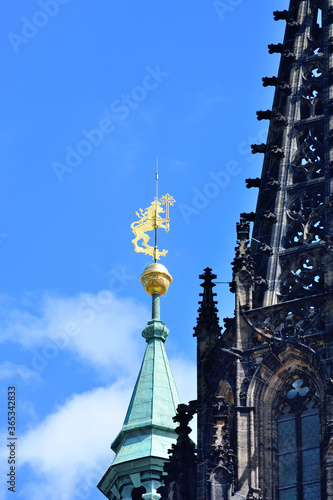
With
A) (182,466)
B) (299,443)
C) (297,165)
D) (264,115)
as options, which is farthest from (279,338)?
(264,115)

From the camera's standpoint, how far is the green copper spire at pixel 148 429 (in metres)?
72.4

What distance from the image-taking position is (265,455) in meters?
62.3

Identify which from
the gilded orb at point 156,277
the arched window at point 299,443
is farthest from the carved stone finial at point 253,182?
the arched window at point 299,443

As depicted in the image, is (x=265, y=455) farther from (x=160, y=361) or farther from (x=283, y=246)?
(x=160, y=361)

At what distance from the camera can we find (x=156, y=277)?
76.4 m

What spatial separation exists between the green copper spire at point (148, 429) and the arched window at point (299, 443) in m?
8.65

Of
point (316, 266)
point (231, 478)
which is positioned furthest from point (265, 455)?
point (316, 266)

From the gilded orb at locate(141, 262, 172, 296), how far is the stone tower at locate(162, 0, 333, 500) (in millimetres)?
6105

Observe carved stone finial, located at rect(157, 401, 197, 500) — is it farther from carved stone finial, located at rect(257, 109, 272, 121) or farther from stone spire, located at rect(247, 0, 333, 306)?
carved stone finial, located at rect(257, 109, 272, 121)

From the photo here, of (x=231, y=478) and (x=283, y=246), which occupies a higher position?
(x=283, y=246)

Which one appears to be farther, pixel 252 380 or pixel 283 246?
pixel 283 246

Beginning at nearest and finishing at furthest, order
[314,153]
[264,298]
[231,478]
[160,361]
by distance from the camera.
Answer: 1. [231,478]
2. [264,298]
3. [314,153]
4. [160,361]

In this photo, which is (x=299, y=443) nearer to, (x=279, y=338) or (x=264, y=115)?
(x=279, y=338)

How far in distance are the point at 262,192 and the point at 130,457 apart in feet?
31.1
